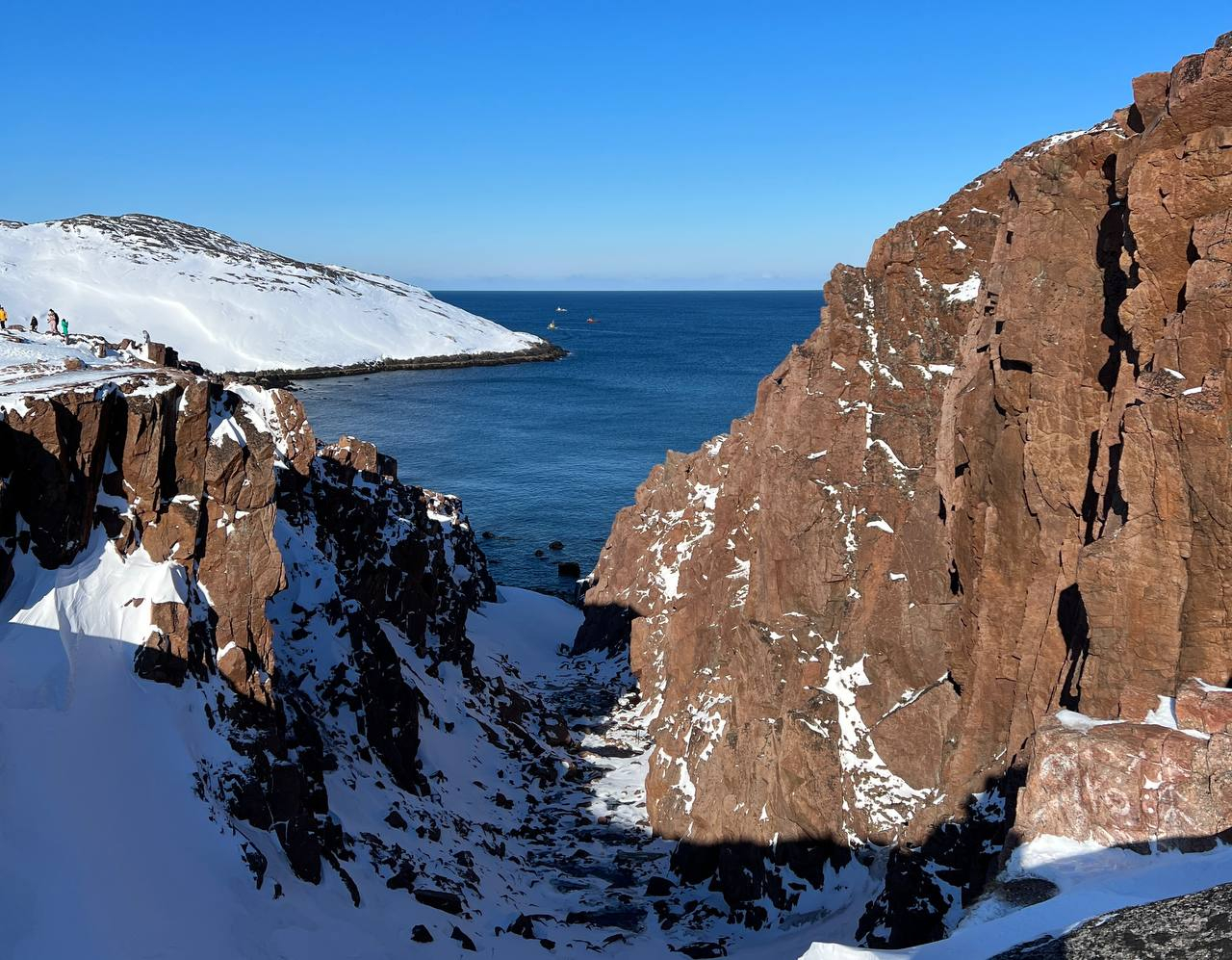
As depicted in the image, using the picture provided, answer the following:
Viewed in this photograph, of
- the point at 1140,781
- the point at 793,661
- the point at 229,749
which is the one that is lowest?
the point at 229,749

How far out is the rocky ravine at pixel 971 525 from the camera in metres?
21.0

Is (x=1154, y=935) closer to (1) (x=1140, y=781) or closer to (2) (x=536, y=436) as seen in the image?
(1) (x=1140, y=781)

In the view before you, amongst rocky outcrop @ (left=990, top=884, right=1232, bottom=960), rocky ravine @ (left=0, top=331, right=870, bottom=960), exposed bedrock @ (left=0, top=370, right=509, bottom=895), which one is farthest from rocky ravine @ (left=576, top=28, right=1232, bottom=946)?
exposed bedrock @ (left=0, top=370, right=509, bottom=895)

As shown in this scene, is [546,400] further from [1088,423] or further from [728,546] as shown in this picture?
[1088,423]

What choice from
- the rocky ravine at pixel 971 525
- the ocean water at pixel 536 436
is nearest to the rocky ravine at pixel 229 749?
the rocky ravine at pixel 971 525

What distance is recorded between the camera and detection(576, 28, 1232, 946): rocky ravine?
828 inches

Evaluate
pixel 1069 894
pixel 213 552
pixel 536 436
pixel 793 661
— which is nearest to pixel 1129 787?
pixel 1069 894

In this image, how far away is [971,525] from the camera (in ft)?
102

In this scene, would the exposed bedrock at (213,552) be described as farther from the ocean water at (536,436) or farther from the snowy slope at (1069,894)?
the ocean water at (536,436)

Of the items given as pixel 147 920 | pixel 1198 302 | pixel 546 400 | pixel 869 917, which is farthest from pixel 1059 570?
pixel 546 400

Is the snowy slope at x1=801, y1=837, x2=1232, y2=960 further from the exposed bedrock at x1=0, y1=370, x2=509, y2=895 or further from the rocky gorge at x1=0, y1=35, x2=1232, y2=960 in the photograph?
the exposed bedrock at x1=0, y1=370, x2=509, y2=895

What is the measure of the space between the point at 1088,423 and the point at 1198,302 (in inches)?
233

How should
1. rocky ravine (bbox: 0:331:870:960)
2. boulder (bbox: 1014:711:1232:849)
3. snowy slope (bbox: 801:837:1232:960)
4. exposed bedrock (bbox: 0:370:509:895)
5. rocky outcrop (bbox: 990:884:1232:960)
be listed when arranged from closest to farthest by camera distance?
1. rocky outcrop (bbox: 990:884:1232:960)
2. snowy slope (bbox: 801:837:1232:960)
3. boulder (bbox: 1014:711:1232:849)
4. rocky ravine (bbox: 0:331:870:960)
5. exposed bedrock (bbox: 0:370:509:895)

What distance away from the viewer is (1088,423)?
2622cm
